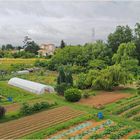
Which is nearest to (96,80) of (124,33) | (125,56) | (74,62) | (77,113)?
(77,113)

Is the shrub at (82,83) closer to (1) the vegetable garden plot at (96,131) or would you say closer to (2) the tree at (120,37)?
(1) the vegetable garden plot at (96,131)

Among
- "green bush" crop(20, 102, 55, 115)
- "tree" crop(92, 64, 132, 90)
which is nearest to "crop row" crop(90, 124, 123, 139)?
"green bush" crop(20, 102, 55, 115)

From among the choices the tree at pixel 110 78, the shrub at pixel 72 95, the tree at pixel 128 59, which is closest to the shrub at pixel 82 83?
the tree at pixel 110 78

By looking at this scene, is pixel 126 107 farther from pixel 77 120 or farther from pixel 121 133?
pixel 121 133

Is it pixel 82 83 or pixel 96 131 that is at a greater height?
pixel 82 83

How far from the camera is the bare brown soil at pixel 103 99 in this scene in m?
22.4

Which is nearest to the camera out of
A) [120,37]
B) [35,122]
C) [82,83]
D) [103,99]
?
[35,122]

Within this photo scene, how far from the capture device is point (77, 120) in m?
17.3

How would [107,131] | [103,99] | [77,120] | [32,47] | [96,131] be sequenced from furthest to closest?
[32,47] < [103,99] < [77,120] < [96,131] < [107,131]

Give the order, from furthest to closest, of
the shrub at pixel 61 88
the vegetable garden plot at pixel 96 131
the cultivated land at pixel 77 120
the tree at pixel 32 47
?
the tree at pixel 32 47 < the shrub at pixel 61 88 < the cultivated land at pixel 77 120 < the vegetable garden plot at pixel 96 131

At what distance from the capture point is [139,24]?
47500 mm

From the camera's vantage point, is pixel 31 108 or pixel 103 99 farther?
pixel 103 99

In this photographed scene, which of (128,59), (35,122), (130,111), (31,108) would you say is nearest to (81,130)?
(35,122)

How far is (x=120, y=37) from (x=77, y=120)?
3342 centimetres
